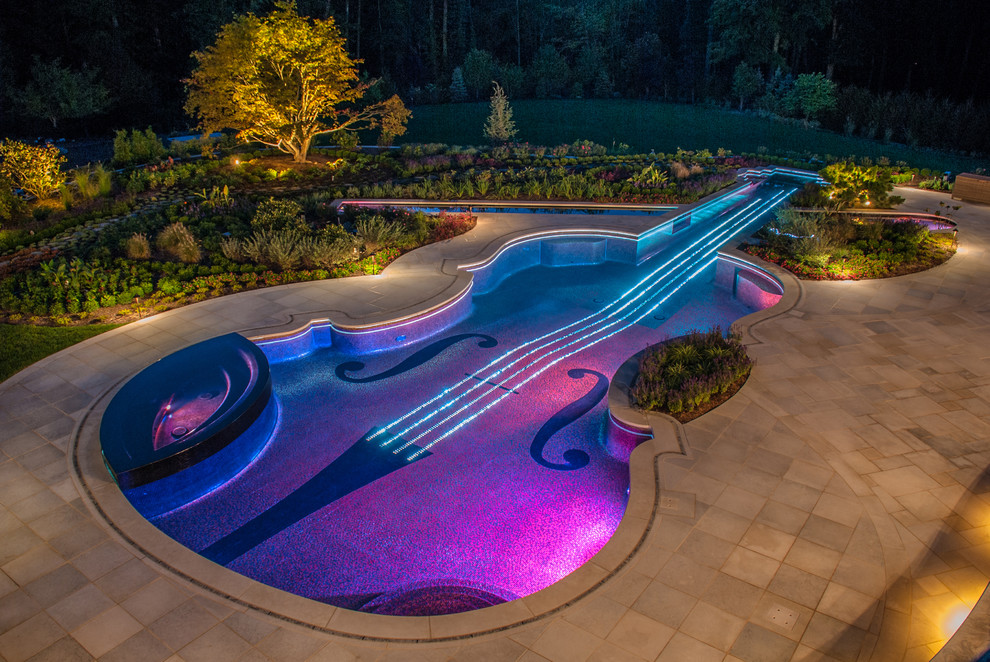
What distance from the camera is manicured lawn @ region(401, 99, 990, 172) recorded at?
26.0 m

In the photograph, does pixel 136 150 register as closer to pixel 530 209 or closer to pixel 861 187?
pixel 530 209

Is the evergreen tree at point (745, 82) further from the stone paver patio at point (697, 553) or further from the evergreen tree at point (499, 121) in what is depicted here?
the stone paver patio at point (697, 553)

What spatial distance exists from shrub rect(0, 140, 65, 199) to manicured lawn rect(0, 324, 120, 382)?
283 inches

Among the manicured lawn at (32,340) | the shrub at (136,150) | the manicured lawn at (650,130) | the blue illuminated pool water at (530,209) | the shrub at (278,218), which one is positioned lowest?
the manicured lawn at (32,340)

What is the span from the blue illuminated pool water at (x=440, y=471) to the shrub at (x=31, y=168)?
33.0 feet

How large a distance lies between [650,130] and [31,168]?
1024 inches

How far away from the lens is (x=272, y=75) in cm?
1825

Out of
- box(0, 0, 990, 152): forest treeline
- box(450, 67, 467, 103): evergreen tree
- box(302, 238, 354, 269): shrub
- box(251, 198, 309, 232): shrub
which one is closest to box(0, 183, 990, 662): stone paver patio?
box(302, 238, 354, 269): shrub

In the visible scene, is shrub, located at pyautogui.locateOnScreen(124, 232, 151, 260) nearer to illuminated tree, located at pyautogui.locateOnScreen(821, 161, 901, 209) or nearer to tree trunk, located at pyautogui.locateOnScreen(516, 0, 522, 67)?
illuminated tree, located at pyautogui.locateOnScreen(821, 161, 901, 209)

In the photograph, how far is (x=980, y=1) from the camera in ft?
93.7

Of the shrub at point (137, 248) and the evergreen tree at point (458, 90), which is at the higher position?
the evergreen tree at point (458, 90)

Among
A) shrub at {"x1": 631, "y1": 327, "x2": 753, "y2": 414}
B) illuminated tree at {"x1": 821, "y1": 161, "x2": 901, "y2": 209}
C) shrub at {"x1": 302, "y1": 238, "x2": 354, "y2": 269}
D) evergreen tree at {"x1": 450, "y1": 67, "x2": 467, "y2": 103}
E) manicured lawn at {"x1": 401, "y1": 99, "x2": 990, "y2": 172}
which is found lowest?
shrub at {"x1": 631, "y1": 327, "x2": 753, "y2": 414}

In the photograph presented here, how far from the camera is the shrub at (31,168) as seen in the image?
1395cm

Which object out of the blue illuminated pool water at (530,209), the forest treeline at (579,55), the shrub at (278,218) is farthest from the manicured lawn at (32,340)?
the forest treeline at (579,55)
